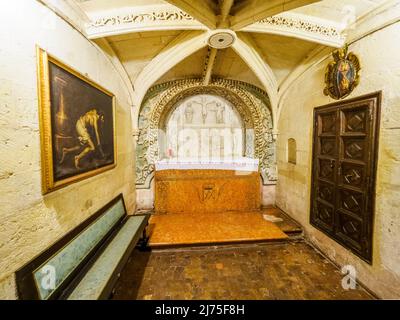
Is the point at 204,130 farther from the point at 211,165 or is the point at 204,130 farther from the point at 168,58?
the point at 168,58

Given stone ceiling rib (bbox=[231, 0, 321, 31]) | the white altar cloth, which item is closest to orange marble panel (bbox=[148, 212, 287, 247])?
the white altar cloth

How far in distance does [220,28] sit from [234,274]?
12.0 feet

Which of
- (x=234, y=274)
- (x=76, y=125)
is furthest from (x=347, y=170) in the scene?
(x=76, y=125)

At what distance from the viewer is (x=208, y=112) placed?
5.82m

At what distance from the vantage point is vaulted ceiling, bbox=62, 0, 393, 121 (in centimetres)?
Result: 234

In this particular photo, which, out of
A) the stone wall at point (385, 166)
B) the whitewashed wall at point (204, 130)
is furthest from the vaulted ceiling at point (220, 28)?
the whitewashed wall at point (204, 130)

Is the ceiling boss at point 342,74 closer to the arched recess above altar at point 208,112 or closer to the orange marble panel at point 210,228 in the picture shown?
the arched recess above altar at point 208,112

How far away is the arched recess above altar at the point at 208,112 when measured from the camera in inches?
201

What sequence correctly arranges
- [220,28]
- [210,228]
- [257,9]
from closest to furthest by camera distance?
[257,9] < [220,28] < [210,228]

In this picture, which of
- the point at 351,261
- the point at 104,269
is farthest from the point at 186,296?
the point at 351,261

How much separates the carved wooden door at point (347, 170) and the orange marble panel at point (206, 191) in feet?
5.63

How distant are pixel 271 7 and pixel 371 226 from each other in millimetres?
3028

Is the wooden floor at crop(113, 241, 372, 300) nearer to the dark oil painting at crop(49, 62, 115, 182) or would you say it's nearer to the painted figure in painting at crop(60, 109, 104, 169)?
the dark oil painting at crop(49, 62, 115, 182)

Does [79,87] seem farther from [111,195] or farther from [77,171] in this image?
[111,195]
